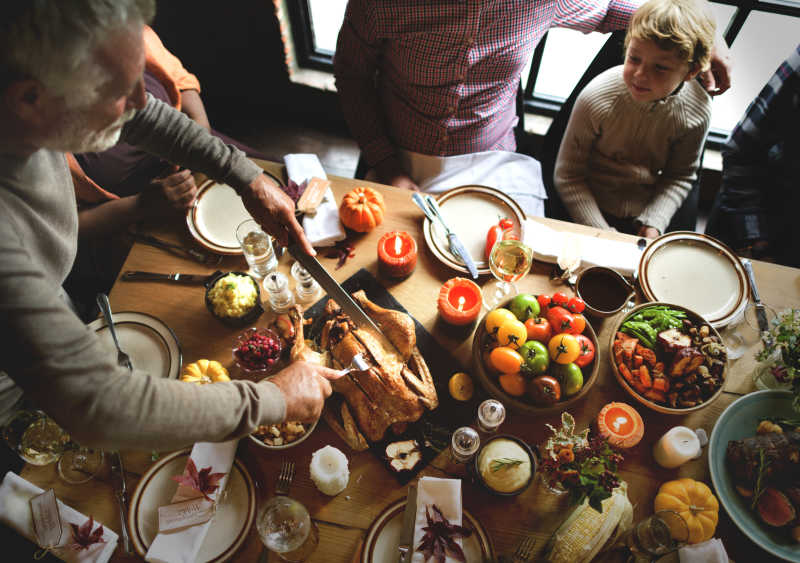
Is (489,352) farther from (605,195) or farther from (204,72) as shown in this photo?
(204,72)

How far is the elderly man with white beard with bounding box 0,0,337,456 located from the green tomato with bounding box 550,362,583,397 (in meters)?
0.73

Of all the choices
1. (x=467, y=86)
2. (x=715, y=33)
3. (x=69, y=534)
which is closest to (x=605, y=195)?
(x=715, y=33)

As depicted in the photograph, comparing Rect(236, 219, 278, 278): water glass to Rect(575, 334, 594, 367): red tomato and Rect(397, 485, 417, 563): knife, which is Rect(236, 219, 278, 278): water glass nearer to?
Rect(397, 485, 417, 563): knife

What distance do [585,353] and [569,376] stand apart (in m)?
0.10

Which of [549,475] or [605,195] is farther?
[605,195]

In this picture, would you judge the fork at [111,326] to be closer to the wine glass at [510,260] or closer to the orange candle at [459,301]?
the orange candle at [459,301]

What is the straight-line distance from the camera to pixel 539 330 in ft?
4.55

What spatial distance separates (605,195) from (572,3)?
95 centimetres

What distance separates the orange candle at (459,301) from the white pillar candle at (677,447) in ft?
2.19

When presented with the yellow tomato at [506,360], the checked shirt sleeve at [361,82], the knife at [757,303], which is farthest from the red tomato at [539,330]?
the checked shirt sleeve at [361,82]

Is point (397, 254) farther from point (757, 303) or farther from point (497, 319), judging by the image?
point (757, 303)

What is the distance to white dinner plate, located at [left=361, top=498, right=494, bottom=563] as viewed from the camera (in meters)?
1.18

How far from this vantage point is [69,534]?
1173 millimetres

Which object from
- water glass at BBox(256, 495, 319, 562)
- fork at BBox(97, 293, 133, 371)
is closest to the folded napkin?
water glass at BBox(256, 495, 319, 562)
